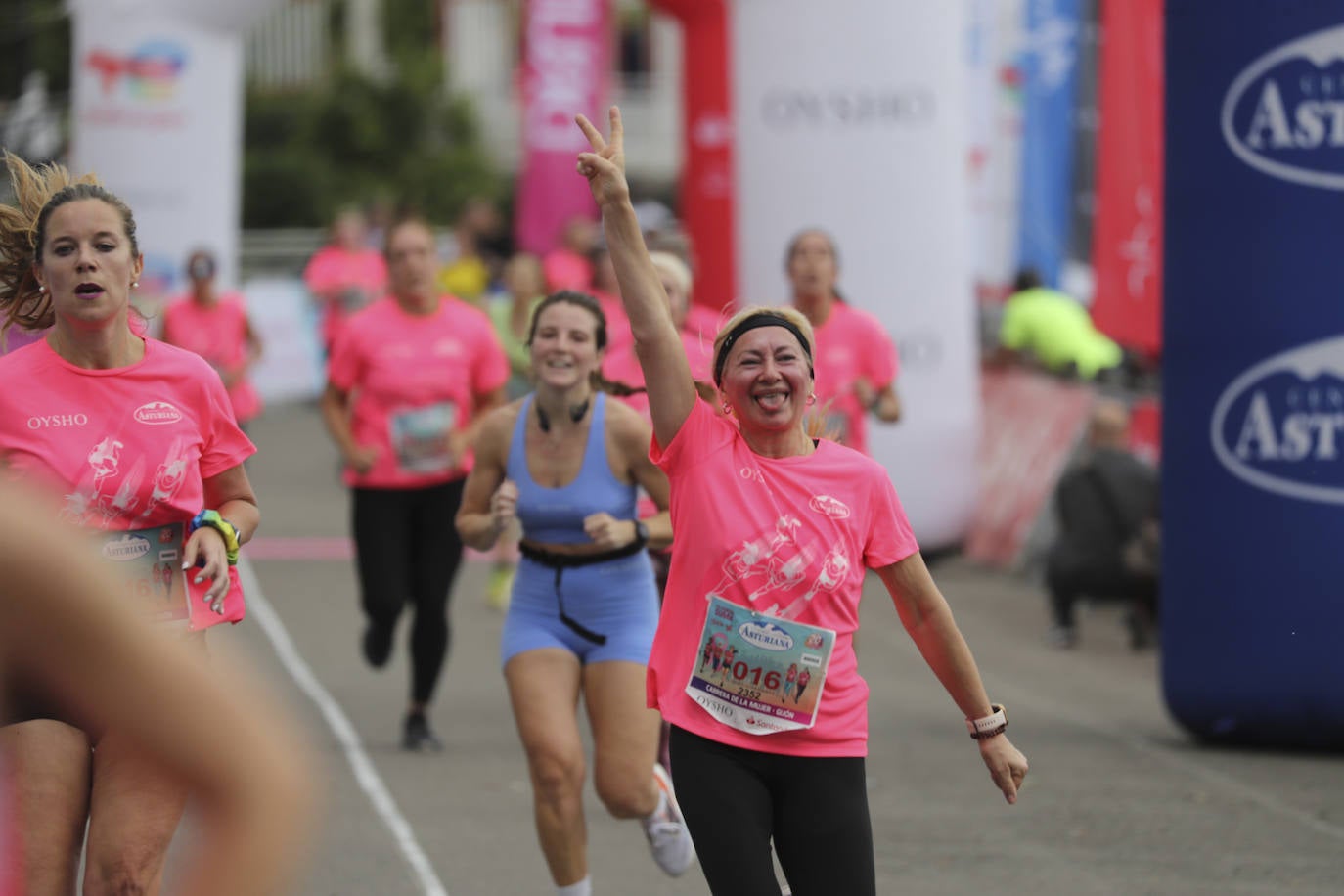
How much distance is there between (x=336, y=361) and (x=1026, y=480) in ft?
21.2

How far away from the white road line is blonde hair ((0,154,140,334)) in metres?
2.36

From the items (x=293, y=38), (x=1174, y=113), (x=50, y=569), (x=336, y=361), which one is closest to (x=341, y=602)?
(x=336, y=361)

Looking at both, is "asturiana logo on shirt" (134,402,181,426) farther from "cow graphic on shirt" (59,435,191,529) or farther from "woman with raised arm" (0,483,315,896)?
"woman with raised arm" (0,483,315,896)

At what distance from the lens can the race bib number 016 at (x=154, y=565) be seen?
172 inches

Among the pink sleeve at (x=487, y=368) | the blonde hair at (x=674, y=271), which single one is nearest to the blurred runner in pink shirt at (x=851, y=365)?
the blonde hair at (x=674, y=271)

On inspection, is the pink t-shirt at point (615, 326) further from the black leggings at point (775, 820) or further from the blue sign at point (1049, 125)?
the blue sign at point (1049, 125)

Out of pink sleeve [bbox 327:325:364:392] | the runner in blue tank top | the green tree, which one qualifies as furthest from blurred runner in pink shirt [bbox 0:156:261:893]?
the green tree

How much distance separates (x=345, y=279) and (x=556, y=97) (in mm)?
3496

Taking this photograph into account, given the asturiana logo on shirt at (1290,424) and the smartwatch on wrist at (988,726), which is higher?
the asturiana logo on shirt at (1290,424)

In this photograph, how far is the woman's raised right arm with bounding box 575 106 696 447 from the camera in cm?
442

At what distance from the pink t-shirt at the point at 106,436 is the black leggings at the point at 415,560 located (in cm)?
380

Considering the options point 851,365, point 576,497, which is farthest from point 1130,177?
point 576,497

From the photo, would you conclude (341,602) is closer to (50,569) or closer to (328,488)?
(328,488)

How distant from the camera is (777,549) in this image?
427cm
